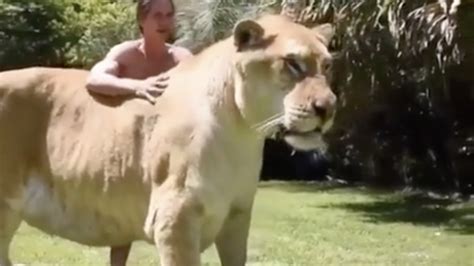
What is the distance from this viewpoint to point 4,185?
5.52 meters

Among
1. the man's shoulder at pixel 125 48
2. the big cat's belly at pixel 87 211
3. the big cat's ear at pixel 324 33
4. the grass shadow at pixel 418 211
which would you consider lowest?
the grass shadow at pixel 418 211

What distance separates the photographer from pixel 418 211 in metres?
15.3

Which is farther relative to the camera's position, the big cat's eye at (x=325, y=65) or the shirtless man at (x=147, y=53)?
the shirtless man at (x=147, y=53)

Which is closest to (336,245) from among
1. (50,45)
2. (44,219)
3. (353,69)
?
(353,69)

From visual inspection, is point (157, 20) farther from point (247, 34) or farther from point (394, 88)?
point (394, 88)

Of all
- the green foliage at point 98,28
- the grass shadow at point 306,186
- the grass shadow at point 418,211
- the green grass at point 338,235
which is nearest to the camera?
the green grass at point 338,235

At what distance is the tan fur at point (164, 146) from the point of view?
4863mm

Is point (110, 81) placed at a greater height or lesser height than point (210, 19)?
greater

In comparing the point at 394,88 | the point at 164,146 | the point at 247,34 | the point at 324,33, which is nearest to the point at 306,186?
the point at 394,88

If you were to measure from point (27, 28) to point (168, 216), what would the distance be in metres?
17.6

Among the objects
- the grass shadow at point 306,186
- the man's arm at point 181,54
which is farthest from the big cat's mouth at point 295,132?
the grass shadow at point 306,186

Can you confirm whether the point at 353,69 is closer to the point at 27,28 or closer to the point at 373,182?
the point at 373,182

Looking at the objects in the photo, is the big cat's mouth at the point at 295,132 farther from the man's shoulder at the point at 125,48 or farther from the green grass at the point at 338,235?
the green grass at the point at 338,235

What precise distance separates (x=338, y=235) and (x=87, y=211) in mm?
7602
